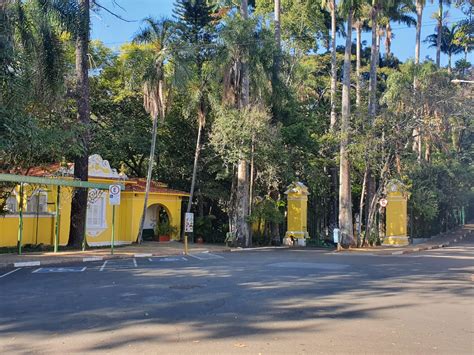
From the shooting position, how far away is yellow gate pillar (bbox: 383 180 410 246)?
109 ft

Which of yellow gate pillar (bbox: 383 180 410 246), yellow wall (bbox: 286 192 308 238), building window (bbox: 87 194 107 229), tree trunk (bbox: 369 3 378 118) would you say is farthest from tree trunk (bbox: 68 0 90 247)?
yellow gate pillar (bbox: 383 180 410 246)

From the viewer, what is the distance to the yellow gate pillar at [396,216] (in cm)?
3322

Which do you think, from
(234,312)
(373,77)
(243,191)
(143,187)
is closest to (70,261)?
(234,312)

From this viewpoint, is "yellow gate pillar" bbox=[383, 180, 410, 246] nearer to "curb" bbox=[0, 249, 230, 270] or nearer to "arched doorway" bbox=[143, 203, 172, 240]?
"arched doorway" bbox=[143, 203, 172, 240]

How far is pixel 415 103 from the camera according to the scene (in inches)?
1145

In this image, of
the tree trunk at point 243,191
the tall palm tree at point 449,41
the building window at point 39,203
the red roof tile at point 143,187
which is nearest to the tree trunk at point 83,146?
the building window at point 39,203

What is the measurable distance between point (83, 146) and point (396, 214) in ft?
67.9

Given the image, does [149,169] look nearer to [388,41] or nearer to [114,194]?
[114,194]

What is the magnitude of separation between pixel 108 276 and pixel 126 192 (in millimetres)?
14894

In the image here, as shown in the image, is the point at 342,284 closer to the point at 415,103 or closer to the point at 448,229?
the point at 415,103

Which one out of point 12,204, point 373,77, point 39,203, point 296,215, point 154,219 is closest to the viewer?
point 12,204

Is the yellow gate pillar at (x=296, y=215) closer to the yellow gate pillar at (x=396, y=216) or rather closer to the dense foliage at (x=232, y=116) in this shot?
the dense foliage at (x=232, y=116)

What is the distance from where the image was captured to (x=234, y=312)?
8.92 m

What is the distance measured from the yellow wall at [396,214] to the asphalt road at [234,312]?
18.4 meters
